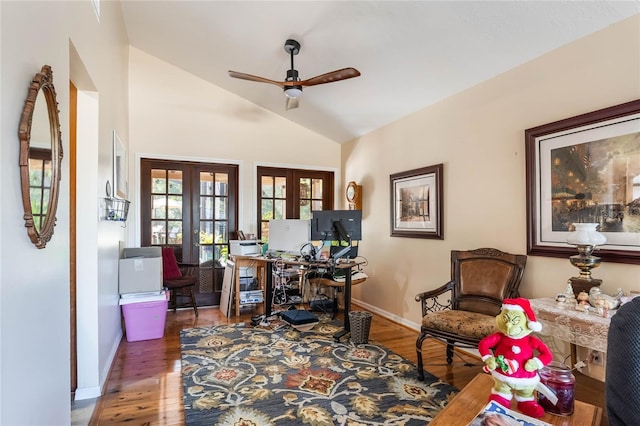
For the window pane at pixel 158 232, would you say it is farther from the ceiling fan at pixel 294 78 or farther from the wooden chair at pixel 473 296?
the wooden chair at pixel 473 296

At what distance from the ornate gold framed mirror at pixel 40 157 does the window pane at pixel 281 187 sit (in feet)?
12.9

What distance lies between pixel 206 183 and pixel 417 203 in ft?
9.90

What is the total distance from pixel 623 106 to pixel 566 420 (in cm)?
191

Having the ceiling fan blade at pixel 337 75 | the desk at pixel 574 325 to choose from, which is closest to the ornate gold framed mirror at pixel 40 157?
the ceiling fan blade at pixel 337 75

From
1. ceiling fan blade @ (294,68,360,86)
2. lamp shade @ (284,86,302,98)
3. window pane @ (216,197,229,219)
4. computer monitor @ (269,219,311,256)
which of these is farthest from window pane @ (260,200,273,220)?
ceiling fan blade @ (294,68,360,86)

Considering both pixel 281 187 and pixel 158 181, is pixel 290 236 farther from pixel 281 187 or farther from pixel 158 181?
pixel 158 181

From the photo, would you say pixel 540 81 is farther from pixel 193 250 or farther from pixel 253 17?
pixel 193 250

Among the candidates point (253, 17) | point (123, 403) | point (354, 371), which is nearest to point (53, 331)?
point (123, 403)

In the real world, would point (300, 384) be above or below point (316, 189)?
below

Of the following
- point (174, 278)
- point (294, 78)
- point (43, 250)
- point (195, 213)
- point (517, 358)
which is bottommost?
point (174, 278)

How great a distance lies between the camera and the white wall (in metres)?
1.10

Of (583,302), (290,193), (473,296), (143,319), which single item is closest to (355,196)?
(290,193)

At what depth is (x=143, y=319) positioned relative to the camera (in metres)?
3.56

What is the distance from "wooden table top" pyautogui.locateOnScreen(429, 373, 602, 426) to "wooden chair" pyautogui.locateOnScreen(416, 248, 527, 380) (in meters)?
1.00
